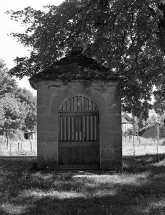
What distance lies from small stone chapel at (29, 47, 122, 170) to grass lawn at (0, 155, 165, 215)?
77 cm

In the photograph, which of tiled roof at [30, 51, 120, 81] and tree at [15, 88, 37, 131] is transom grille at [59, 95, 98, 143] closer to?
tiled roof at [30, 51, 120, 81]

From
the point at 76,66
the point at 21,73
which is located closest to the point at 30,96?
the point at 21,73

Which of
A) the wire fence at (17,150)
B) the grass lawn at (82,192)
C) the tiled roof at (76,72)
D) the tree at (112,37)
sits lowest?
the wire fence at (17,150)

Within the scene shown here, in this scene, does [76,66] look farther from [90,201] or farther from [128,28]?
[90,201]

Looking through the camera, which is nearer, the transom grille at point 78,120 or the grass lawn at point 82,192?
the grass lawn at point 82,192

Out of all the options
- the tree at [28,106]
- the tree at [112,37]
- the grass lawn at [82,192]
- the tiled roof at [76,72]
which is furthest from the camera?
the tree at [28,106]

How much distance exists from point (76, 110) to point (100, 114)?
0.84 m

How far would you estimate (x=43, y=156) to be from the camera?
991cm

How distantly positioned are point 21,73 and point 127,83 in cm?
539

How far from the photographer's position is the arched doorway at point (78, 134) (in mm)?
10227

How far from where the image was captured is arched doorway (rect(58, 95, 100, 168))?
403 inches

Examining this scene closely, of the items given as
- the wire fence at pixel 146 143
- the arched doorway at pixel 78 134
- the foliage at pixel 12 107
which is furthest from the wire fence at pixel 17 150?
the arched doorway at pixel 78 134

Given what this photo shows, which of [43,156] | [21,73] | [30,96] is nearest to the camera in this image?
[43,156]

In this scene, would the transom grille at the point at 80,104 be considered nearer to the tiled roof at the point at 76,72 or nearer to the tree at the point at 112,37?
the tiled roof at the point at 76,72
